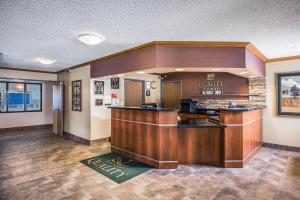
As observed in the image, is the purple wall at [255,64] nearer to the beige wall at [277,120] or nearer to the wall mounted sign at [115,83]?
the beige wall at [277,120]

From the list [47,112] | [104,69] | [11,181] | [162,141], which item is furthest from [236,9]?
[47,112]

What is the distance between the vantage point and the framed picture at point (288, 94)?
4.80 m

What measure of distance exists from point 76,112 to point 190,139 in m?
4.24

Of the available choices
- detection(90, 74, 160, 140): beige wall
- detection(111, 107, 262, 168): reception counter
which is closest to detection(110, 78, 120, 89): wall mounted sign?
detection(90, 74, 160, 140): beige wall

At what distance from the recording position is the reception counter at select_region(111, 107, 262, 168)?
11.9 ft

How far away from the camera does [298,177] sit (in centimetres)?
321

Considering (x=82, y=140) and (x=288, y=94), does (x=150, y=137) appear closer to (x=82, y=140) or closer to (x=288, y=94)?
(x=82, y=140)

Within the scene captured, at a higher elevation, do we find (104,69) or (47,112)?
(104,69)

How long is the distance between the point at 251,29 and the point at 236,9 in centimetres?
83

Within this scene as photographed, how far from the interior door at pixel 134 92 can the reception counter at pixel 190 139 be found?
2648 millimetres

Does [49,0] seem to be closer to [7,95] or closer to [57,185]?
[57,185]

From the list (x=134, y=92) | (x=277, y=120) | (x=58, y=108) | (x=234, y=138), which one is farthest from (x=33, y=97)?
(x=277, y=120)

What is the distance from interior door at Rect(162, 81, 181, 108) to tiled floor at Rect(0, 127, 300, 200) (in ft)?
11.7

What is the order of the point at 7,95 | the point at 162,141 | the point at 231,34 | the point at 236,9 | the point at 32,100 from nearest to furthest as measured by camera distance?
the point at 236,9 → the point at 231,34 → the point at 162,141 → the point at 7,95 → the point at 32,100
